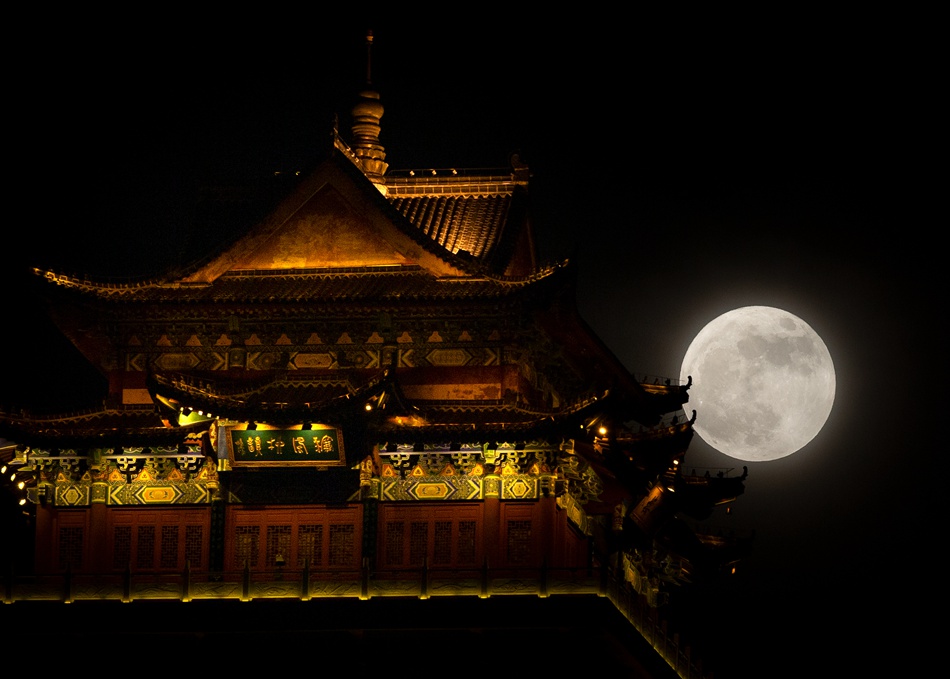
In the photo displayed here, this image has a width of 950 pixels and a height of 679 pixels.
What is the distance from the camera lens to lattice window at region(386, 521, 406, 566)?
31.3 metres

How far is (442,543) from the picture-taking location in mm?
31438

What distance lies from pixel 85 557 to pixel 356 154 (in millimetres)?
12976

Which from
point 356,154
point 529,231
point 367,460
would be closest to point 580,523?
point 367,460

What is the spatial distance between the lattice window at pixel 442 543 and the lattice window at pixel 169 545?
5.39m

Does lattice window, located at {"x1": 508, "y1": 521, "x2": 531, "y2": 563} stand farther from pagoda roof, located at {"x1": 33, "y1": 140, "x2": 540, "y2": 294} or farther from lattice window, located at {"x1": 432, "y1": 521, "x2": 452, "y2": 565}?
pagoda roof, located at {"x1": 33, "y1": 140, "x2": 540, "y2": 294}

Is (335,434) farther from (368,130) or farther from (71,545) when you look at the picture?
(368,130)

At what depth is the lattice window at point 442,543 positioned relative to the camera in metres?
31.4

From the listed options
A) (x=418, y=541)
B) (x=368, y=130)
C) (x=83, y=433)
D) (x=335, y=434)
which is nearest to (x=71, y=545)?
(x=83, y=433)

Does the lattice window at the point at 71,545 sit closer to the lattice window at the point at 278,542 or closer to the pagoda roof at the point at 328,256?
the lattice window at the point at 278,542

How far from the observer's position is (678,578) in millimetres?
38250

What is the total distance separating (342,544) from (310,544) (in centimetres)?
67

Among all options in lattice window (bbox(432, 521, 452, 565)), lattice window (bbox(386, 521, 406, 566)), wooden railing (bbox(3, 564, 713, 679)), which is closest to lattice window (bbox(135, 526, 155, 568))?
wooden railing (bbox(3, 564, 713, 679))

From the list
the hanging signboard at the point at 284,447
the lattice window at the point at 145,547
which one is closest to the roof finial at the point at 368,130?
the hanging signboard at the point at 284,447

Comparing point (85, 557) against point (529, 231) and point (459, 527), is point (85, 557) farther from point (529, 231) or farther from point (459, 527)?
point (529, 231)
